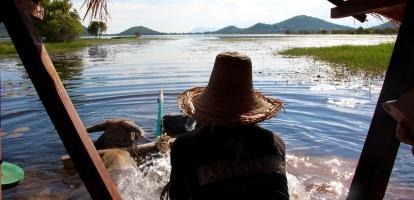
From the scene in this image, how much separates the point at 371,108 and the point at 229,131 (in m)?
10.2

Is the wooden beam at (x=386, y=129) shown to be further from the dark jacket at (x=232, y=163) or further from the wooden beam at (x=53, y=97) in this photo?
the wooden beam at (x=53, y=97)

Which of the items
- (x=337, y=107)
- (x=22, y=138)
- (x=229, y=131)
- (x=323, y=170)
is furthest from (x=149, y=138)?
(x=229, y=131)

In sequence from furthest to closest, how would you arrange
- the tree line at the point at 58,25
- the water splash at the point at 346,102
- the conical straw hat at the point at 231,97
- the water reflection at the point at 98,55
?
the tree line at the point at 58,25
the water reflection at the point at 98,55
the water splash at the point at 346,102
the conical straw hat at the point at 231,97

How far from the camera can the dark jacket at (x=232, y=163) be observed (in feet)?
7.21

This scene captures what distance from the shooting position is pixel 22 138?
9383 millimetres

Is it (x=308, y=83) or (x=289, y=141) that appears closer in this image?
(x=289, y=141)

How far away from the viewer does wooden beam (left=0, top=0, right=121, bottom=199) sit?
7.46 feet

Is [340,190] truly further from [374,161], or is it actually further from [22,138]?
[22,138]

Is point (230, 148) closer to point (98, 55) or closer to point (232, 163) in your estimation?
point (232, 163)

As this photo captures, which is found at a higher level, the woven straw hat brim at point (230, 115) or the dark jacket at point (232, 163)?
the woven straw hat brim at point (230, 115)

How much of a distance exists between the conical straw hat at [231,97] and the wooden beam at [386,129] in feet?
1.96

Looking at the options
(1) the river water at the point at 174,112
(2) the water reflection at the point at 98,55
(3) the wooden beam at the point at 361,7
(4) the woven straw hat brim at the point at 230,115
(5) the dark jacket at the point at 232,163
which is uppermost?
(3) the wooden beam at the point at 361,7

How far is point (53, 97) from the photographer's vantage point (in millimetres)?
2383

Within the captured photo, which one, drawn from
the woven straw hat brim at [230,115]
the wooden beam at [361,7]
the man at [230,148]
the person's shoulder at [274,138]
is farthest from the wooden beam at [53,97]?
the wooden beam at [361,7]
